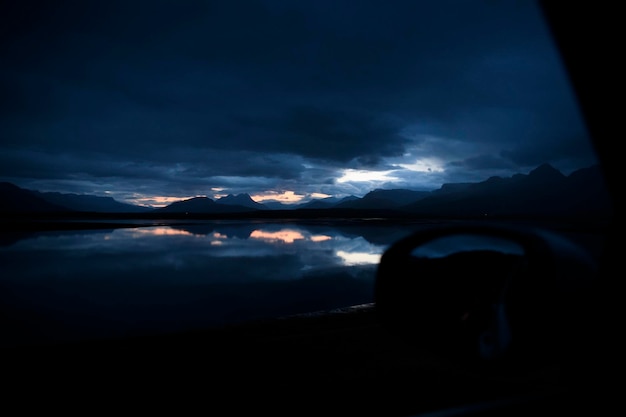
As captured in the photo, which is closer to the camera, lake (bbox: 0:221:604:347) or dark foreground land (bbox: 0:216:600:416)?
dark foreground land (bbox: 0:216:600:416)

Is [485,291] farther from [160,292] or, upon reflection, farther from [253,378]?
[160,292]

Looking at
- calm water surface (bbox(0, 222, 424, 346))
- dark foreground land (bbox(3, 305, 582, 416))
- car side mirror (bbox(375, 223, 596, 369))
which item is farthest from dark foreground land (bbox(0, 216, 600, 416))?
calm water surface (bbox(0, 222, 424, 346))

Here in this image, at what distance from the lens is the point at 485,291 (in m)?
2.00

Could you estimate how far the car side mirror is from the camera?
141cm

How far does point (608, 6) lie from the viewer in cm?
169

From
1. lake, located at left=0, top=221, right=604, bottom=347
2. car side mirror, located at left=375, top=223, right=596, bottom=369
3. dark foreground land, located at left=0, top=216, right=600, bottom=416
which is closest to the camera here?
car side mirror, located at left=375, top=223, right=596, bottom=369

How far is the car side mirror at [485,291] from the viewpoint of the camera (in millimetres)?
1412

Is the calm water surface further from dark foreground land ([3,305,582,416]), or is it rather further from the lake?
dark foreground land ([3,305,582,416])

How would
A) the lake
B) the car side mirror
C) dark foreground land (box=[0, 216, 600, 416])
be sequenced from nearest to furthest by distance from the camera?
the car side mirror, dark foreground land (box=[0, 216, 600, 416]), the lake

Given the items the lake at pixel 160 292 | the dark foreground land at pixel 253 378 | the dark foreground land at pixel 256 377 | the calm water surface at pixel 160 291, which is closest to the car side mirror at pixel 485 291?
the dark foreground land at pixel 253 378

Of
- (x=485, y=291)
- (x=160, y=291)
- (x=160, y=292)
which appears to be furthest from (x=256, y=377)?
(x=160, y=291)

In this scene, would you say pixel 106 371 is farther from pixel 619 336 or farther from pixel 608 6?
pixel 608 6

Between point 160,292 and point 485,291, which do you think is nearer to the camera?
point 485,291

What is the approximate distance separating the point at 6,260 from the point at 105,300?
18.5 meters
